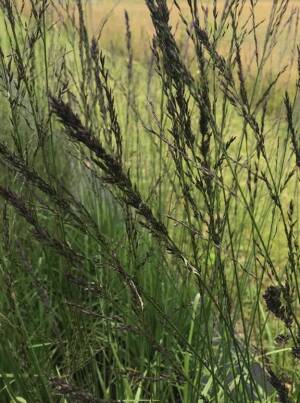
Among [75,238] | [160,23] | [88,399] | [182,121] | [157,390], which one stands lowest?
[157,390]

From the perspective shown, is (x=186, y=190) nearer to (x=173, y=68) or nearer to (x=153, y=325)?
(x=173, y=68)

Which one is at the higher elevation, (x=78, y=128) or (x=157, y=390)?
(x=78, y=128)

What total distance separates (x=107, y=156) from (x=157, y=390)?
1.05 metres

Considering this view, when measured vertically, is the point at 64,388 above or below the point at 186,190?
below

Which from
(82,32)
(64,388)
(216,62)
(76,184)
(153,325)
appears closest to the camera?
(64,388)

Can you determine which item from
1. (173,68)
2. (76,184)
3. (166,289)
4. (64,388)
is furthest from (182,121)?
(76,184)

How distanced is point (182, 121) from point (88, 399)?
1.38 feet

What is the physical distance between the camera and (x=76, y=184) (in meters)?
2.97

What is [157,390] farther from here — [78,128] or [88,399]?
[78,128]

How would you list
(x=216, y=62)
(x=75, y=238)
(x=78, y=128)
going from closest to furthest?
(x=78, y=128) < (x=216, y=62) < (x=75, y=238)

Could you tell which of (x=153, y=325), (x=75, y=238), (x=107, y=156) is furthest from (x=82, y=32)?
(x=75, y=238)

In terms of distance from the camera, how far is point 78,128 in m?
0.65

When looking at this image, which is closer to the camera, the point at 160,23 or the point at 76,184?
the point at 160,23

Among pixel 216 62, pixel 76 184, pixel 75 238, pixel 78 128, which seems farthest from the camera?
pixel 76 184
